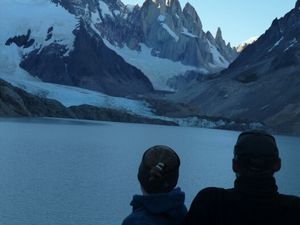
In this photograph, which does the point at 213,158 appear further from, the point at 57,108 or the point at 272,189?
the point at 57,108

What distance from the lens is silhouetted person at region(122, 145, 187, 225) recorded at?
5.60 m

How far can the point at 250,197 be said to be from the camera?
5.47 metres

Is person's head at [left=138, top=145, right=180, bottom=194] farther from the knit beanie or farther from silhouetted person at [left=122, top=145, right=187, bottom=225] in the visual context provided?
the knit beanie

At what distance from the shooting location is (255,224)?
5.36m

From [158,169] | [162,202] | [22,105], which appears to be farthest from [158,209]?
[22,105]

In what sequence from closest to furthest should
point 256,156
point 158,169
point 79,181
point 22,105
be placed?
point 256,156
point 158,169
point 79,181
point 22,105

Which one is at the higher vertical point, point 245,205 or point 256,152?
point 256,152

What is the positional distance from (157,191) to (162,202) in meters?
0.12

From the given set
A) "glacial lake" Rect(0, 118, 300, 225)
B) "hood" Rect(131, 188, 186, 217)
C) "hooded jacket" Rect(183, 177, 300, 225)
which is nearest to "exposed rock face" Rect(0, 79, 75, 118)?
"glacial lake" Rect(0, 118, 300, 225)

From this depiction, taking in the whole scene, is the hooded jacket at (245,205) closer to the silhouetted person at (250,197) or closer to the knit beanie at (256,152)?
the silhouetted person at (250,197)

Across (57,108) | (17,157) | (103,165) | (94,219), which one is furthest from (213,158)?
(57,108)

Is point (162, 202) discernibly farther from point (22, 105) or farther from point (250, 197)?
point (22, 105)

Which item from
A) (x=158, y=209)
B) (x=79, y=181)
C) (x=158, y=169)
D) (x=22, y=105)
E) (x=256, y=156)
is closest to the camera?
(x=256, y=156)

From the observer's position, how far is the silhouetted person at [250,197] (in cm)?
539
